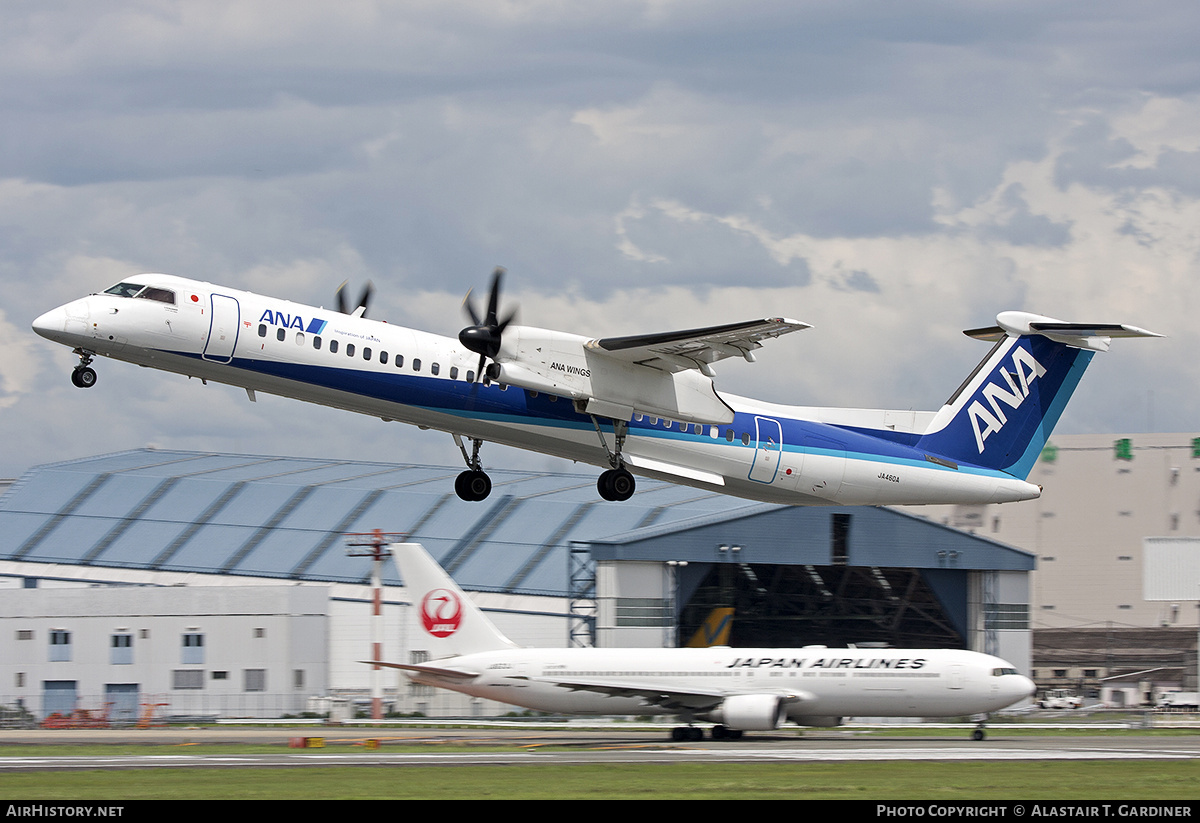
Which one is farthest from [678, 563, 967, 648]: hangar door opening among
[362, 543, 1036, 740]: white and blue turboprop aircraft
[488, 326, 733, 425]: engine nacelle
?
[488, 326, 733, 425]: engine nacelle

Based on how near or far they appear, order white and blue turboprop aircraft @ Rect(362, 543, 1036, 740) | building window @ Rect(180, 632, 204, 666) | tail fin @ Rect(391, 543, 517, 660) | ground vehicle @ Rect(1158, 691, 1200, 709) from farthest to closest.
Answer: ground vehicle @ Rect(1158, 691, 1200, 709) < building window @ Rect(180, 632, 204, 666) < tail fin @ Rect(391, 543, 517, 660) < white and blue turboprop aircraft @ Rect(362, 543, 1036, 740)

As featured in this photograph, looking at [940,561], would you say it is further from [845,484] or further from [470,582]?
[845,484]

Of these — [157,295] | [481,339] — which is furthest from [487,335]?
[157,295]

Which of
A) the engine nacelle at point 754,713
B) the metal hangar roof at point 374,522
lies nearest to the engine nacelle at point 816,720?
the engine nacelle at point 754,713

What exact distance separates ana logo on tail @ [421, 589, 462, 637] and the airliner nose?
1928 centimetres

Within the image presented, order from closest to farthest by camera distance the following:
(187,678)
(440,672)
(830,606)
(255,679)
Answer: (440,672) → (255,679) → (187,678) → (830,606)

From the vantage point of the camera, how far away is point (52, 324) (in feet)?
80.8

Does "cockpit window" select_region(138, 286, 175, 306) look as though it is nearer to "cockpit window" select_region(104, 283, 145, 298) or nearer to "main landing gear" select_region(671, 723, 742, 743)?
"cockpit window" select_region(104, 283, 145, 298)

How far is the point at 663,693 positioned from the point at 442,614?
23.7 feet

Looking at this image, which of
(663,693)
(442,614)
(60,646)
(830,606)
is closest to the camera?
(663,693)

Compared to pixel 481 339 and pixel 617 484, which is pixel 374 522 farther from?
pixel 481 339

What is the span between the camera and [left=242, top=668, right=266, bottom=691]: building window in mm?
59719

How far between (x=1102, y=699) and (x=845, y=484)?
48.6 metres

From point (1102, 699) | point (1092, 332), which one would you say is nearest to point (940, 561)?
point (1102, 699)
